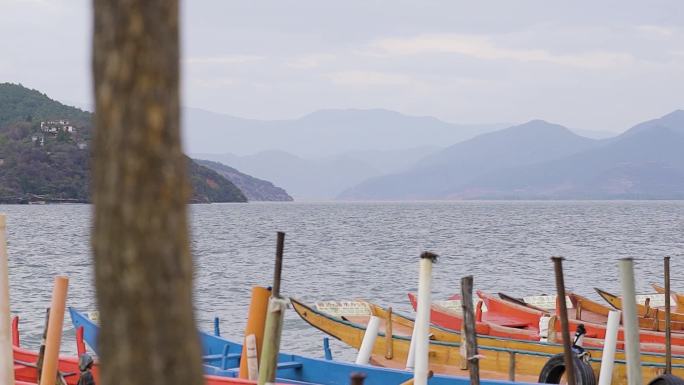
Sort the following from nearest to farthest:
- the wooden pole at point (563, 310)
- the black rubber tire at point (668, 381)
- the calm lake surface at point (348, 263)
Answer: the wooden pole at point (563, 310) < the black rubber tire at point (668, 381) < the calm lake surface at point (348, 263)

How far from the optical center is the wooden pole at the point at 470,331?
911cm

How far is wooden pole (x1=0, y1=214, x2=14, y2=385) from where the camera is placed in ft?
28.2

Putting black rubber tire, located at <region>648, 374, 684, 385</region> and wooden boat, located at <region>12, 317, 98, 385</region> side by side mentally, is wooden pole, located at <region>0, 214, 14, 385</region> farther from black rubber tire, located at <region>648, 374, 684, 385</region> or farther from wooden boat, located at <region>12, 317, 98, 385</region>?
black rubber tire, located at <region>648, 374, 684, 385</region>

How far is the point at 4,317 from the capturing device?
340 inches

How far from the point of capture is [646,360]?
45.6 ft

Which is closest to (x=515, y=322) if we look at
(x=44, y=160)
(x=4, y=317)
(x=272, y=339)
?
(x=272, y=339)

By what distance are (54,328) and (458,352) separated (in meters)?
7.20

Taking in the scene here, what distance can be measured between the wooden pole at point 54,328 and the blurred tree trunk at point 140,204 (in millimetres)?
6330

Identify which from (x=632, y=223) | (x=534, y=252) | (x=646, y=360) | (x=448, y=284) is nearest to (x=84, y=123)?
(x=632, y=223)

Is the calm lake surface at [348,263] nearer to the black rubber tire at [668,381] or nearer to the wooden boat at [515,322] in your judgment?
the wooden boat at [515,322]

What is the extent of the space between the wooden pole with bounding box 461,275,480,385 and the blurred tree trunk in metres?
6.19

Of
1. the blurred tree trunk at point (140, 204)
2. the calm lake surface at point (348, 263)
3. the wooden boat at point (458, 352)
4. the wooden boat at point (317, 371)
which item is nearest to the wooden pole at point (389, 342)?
the wooden boat at point (458, 352)

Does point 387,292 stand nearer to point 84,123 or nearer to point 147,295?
point 147,295

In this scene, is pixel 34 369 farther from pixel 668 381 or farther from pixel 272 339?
pixel 668 381
